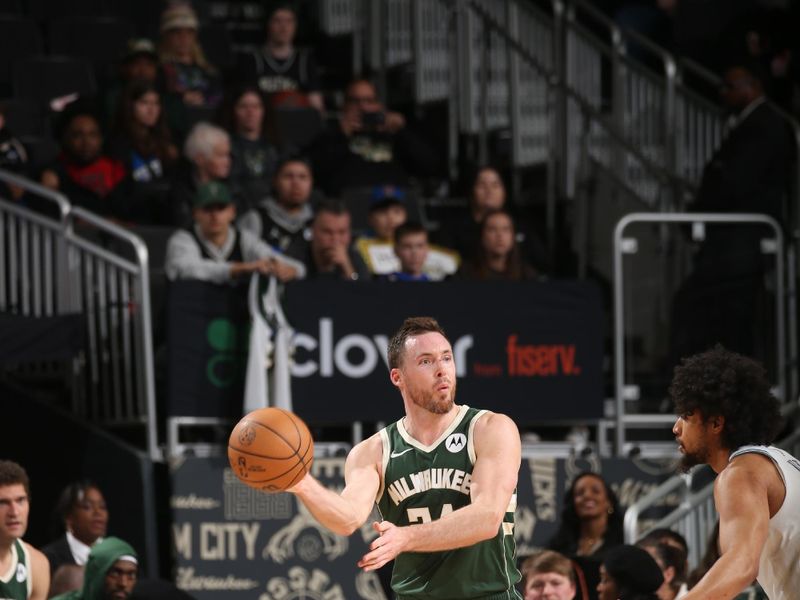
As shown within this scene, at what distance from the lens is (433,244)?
508 inches

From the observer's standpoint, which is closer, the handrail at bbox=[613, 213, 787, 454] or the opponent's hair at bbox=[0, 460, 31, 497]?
the opponent's hair at bbox=[0, 460, 31, 497]

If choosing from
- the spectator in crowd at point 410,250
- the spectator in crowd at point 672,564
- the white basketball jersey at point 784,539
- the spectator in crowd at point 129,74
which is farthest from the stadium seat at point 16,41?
the white basketball jersey at point 784,539

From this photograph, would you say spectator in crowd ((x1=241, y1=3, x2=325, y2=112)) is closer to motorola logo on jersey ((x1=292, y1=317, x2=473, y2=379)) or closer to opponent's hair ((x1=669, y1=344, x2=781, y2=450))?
motorola logo on jersey ((x1=292, y1=317, x2=473, y2=379))

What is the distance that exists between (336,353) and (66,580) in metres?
2.49

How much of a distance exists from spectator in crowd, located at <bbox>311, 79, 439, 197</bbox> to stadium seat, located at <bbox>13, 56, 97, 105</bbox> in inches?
92.4

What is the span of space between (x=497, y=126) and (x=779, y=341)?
4132 millimetres

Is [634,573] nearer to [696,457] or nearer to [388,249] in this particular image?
[696,457]

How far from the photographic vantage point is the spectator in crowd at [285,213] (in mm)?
12297

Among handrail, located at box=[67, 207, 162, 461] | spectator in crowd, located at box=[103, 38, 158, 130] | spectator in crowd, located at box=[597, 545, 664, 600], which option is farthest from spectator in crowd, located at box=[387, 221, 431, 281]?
spectator in crowd, located at box=[597, 545, 664, 600]

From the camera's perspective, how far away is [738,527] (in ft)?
20.3

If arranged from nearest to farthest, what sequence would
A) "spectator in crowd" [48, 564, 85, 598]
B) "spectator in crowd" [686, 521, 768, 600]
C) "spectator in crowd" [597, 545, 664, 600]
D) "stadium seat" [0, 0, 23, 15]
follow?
1. "spectator in crowd" [597, 545, 664, 600]
2. "spectator in crowd" [686, 521, 768, 600]
3. "spectator in crowd" [48, 564, 85, 598]
4. "stadium seat" [0, 0, 23, 15]

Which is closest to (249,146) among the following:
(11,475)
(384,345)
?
(384,345)

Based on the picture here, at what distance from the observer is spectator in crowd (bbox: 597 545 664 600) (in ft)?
25.8

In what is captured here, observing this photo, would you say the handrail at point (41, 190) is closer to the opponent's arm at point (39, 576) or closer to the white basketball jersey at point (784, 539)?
the opponent's arm at point (39, 576)
